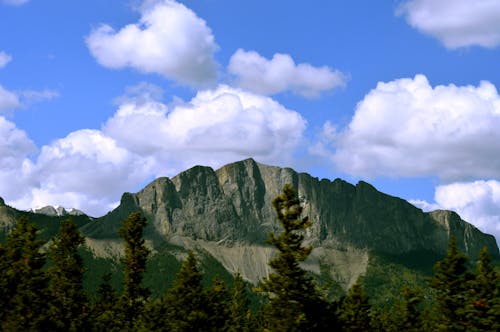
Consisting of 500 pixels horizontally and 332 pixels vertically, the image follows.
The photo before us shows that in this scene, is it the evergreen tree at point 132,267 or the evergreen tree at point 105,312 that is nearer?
the evergreen tree at point 132,267

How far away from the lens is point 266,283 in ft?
161

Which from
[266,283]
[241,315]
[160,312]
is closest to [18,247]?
[160,312]

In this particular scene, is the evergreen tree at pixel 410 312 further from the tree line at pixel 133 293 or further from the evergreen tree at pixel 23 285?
the evergreen tree at pixel 23 285

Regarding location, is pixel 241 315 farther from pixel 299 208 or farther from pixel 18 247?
pixel 299 208

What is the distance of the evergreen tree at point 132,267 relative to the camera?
2950 inches

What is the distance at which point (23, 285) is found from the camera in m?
69.5

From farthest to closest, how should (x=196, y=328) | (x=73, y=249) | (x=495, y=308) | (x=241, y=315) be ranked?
(x=241, y=315), (x=73, y=249), (x=196, y=328), (x=495, y=308)

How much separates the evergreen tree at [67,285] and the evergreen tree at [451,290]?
1341 inches

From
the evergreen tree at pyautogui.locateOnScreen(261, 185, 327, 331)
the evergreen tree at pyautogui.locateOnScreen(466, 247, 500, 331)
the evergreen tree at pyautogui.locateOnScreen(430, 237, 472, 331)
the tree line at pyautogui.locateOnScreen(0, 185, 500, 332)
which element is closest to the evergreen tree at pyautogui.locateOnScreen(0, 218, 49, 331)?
the tree line at pyautogui.locateOnScreen(0, 185, 500, 332)

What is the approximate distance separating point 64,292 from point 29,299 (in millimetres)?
5761

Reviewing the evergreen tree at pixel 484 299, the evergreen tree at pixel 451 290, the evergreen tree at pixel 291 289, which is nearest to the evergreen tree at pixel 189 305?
the evergreen tree at pixel 451 290

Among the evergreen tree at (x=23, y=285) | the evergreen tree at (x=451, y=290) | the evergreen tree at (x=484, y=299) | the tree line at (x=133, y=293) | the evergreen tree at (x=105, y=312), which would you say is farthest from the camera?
the evergreen tree at (x=105, y=312)

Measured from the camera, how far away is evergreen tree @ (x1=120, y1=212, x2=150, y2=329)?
74.9 meters

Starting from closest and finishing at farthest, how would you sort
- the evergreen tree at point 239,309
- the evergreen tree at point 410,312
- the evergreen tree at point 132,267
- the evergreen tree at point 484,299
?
the evergreen tree at point 484,299
the evergreen tree at point 132,267
the evergreen tree at point 410,312
the evergreen tree at point 239,309
